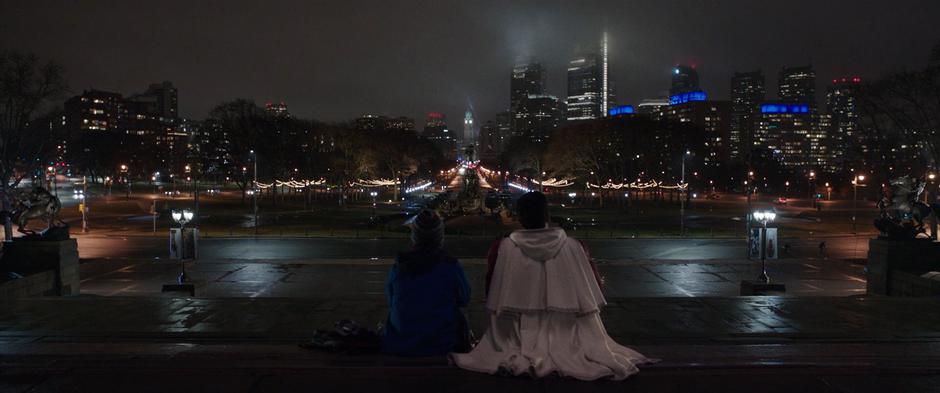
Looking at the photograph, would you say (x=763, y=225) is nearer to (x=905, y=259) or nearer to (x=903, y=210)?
(x=903, y=210)

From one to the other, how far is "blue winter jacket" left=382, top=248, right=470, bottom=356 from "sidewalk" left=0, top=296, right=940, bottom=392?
20cm

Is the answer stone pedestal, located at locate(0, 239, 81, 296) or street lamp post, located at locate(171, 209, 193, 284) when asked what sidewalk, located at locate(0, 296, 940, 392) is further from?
street lamp post, located at locate(171, 209, 193, 284)

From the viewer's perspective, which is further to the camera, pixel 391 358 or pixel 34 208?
pixel 34 208

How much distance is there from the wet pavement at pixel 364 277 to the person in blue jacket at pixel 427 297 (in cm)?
1125

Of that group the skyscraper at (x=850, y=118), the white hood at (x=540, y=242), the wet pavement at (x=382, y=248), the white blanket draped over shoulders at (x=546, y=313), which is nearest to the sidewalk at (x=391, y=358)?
the white blanket draped over shoulders at (x=546, y=313)

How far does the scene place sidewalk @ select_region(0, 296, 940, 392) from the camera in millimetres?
5969

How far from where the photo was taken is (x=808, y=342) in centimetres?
806

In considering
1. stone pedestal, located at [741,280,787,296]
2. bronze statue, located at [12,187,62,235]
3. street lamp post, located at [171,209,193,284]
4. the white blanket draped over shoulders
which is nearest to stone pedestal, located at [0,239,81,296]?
bronze statue, located at [12,187,62,235]

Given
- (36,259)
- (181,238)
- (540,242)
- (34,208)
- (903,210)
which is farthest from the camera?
(181,238)

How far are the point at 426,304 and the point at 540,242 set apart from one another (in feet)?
4.44

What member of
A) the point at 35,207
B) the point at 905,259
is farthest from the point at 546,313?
the point at 35,207

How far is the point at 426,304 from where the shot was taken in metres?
6.20

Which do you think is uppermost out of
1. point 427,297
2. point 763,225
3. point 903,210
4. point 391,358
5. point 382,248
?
point 903,210

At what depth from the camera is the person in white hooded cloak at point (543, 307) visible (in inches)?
229
